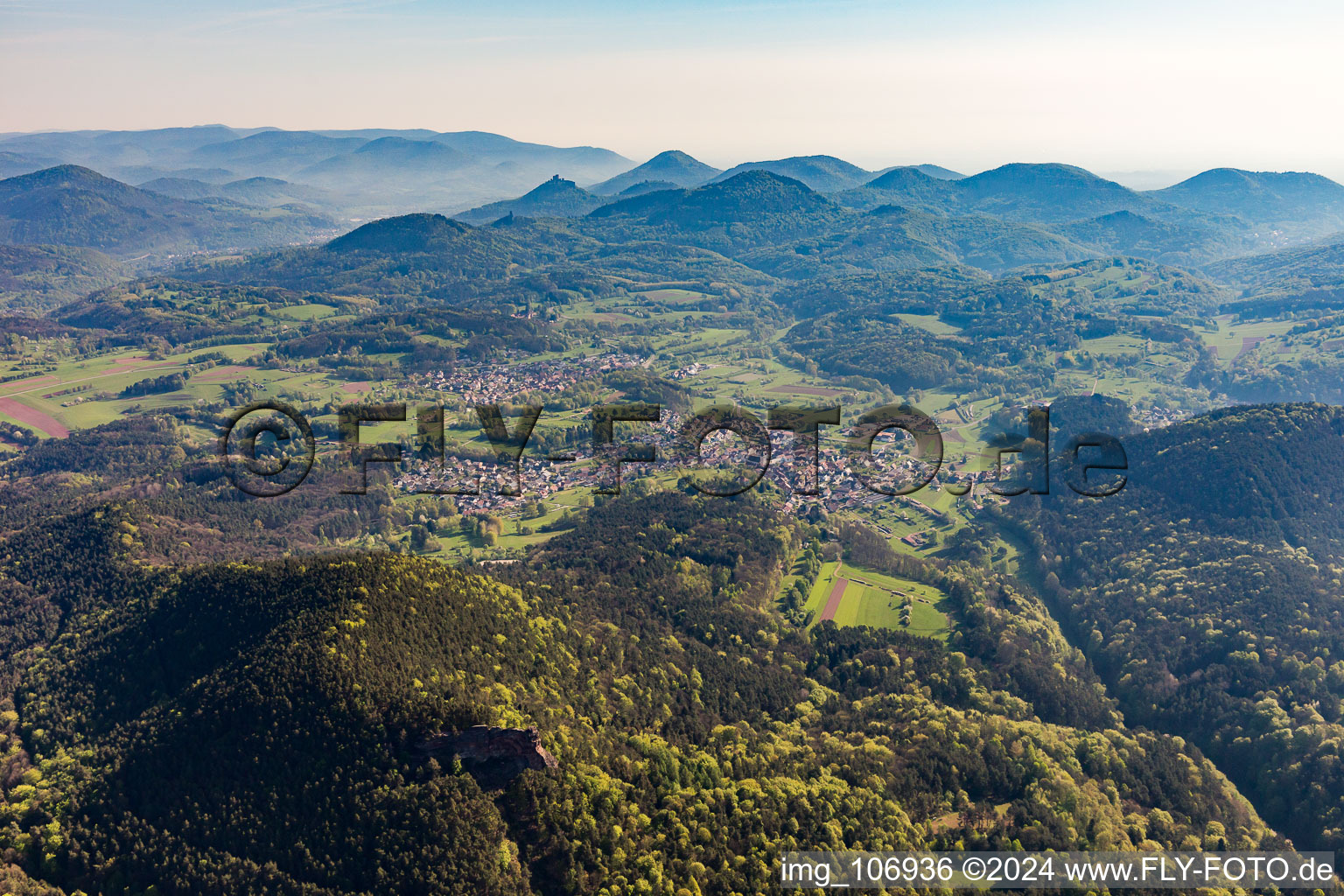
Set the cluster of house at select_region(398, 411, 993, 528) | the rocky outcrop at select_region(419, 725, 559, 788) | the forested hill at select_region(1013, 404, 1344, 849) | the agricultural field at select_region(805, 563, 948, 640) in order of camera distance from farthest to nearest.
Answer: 1. the cluster of house at select_region(398, 411, 993, 528)
2. the agricultural field at select_region(805, 563, 948, 640)
3. the forested hill at select_region(1013, 404, 1344, 849)
4. the rocky outcrop at select_region(419, 725, 559, 788)

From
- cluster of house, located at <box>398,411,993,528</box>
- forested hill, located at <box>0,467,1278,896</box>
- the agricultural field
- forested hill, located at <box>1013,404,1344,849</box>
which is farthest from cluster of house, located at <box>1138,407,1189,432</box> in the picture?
forested hill, located at <box>0,467,1278,896</box>

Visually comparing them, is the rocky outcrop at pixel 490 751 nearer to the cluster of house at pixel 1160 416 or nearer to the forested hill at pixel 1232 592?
the forested hill at pixel 1232 592

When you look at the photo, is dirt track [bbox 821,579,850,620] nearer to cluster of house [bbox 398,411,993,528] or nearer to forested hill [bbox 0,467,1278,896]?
forested hill [bbox 0,467,1278,896]

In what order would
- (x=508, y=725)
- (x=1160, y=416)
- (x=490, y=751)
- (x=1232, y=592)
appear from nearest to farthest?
(x=490, y=751)
(x=508, y=725)
(x=1232, y=592)
(x=1160, y=416)

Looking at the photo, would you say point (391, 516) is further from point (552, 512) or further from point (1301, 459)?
point (1301, 459)

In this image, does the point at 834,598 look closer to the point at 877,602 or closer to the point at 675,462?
the point at 877,602

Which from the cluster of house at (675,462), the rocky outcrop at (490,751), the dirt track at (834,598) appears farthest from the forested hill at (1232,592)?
the rocky outcrop at (490,751)

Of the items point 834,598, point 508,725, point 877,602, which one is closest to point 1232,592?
point 877,602
